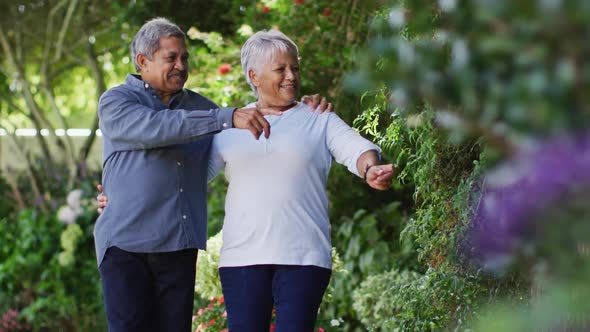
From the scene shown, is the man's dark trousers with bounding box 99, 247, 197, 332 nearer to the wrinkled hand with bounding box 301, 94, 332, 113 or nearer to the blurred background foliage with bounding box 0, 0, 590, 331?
the wrinkled hand with bounding box 301, 94, 332, 113

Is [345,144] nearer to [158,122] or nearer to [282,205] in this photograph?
[282,205]

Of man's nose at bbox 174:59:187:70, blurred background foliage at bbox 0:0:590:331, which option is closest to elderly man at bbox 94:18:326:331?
man's nose at bbox 174:59:187:70

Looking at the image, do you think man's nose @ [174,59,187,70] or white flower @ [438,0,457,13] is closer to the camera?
white flower @ [438,0,457,13]

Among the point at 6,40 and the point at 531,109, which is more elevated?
the point at 531,109

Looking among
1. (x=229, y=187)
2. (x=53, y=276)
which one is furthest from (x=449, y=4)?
(x=53, y=276)

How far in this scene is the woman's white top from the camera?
277cm

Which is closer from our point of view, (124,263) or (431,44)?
(431,44)

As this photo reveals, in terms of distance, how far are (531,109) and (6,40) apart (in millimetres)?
8064

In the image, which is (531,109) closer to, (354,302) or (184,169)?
(184,169)

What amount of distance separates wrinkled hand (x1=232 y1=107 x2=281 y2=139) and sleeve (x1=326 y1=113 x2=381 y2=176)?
28 cm

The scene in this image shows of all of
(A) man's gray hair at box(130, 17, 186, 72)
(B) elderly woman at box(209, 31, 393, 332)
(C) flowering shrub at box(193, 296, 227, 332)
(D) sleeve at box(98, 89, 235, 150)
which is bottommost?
(C) flowering shrub at box(193, 296, 227, 332)

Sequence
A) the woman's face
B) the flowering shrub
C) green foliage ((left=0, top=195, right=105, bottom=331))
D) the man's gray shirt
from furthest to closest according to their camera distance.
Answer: green foliage ((left=0, top=195, right=105, bottom=331)) < the flowering shrub < the man's gray shirt < the woman's face

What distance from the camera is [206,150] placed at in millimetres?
3084

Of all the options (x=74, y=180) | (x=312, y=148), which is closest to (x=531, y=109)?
(x=312, y=148)
